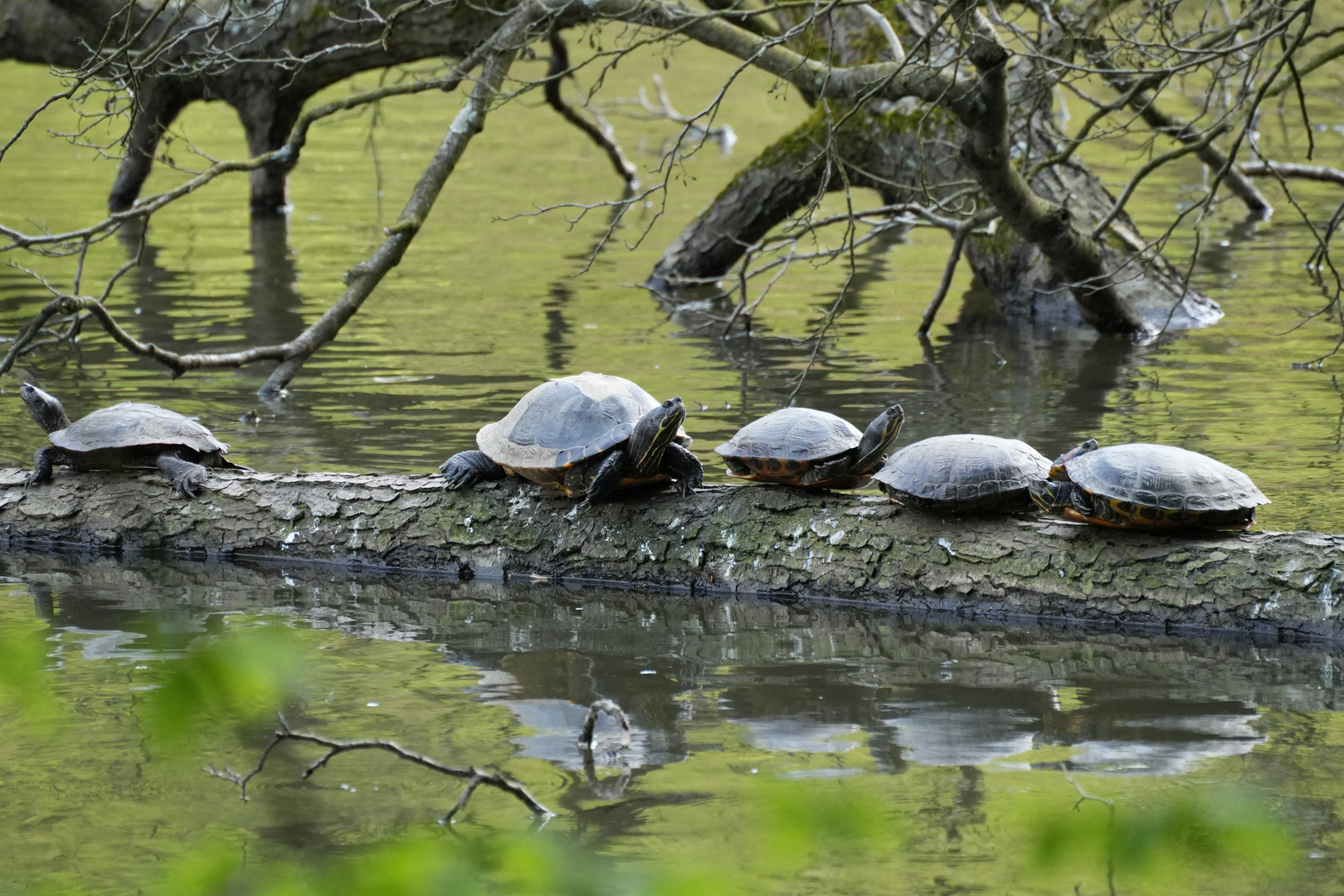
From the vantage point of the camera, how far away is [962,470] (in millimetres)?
5477

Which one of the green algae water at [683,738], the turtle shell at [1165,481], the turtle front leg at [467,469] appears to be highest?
the turtle shell at [1165,481]

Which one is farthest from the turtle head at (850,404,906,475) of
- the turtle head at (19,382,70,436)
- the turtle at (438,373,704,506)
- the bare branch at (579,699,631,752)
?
the turtle head at (19,382,70,436)

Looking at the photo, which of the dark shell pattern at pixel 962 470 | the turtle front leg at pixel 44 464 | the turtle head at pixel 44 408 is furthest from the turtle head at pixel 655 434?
the turtle head at pixel 44 408

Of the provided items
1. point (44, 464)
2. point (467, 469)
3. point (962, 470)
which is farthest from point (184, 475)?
point (962, 470)

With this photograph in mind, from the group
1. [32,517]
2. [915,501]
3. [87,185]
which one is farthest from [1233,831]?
[87,185]

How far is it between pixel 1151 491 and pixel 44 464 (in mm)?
4972

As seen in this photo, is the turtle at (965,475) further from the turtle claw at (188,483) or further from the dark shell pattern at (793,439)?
the turtle claw at (188,483)

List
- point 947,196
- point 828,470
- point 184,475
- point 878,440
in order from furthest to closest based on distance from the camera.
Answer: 1. point 947,196
2. point 184,475
3. point 828,470
4. point 878,440

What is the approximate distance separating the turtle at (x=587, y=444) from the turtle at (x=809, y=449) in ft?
0.87

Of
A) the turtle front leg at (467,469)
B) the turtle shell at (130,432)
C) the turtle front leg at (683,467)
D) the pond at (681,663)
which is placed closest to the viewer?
the pond at (681,663)

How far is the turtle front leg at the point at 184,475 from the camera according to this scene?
6.47m

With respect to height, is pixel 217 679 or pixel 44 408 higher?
pixel 217 679

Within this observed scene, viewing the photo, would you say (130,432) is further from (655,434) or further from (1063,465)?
(1063,465)

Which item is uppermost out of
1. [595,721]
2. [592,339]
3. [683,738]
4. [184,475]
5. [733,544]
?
[592,339]
